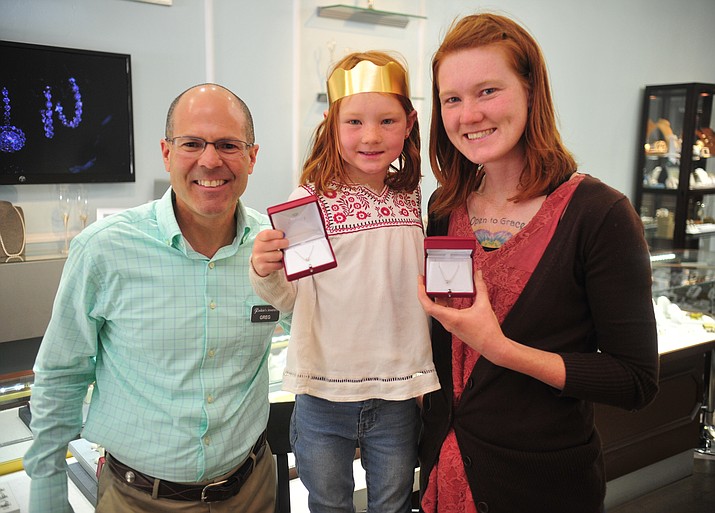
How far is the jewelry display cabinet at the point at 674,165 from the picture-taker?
703cm

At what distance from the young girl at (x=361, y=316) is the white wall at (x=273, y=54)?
5.80 ft

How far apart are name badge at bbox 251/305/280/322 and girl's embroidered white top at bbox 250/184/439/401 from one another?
0.44ft

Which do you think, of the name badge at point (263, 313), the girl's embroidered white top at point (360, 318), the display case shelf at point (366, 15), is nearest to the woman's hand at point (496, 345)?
Answer: the girl's embroidered white top at point (360, 318)

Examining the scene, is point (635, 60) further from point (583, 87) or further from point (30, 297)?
point (30, 297)

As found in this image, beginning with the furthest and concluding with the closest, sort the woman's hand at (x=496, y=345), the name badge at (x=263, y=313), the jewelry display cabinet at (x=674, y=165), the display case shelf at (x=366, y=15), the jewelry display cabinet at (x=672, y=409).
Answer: the jewelry display cabinet at (x=674, y=165) < the display case shelf at (x=366, y=15) < the jewelry display cabinet at (x=672, y=409) < the name badge at (x=263, y=313) < the woman's hand at (x=496, y=345)

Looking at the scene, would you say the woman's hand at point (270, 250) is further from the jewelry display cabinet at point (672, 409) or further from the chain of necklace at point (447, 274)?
the jewelry display cabinet at point (672, 409)

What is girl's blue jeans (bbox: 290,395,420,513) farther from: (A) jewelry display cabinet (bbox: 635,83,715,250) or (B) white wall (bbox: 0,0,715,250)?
(A) jewelry display cabinet (bbox: 635,83,715,250)

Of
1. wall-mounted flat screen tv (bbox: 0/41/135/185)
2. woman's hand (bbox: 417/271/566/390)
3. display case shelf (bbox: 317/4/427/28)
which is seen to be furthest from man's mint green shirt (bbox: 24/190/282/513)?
display case shelf (bbox: 317/4/427/28)

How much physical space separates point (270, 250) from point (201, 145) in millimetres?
410

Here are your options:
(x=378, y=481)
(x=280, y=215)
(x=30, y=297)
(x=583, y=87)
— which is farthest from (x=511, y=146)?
(x=583, y=87)

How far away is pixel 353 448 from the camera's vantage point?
1.74 meters

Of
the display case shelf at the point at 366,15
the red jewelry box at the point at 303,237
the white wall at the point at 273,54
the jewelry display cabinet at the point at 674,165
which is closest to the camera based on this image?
the red jewelry box at the point at 303,237

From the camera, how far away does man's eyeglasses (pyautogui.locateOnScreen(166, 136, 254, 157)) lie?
1.71 m

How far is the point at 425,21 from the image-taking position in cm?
539
